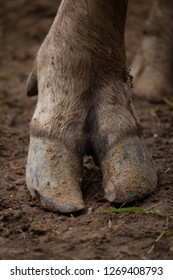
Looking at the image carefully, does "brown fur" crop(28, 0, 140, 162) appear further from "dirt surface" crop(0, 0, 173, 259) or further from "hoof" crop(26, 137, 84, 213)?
"dirt surface" crop(0, 0, 173, 259)

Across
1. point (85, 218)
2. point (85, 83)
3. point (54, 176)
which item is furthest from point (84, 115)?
point (85, 218)

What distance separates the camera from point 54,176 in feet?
6.89

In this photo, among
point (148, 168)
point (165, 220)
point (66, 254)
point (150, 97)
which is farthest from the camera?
point (150, 97)

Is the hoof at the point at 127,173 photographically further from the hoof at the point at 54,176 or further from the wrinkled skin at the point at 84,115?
the hoof at the point at 54,176

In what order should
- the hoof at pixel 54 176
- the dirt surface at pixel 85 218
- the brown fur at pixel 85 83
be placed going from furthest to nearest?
1. the brown fur at pixel 85 83
2. the hoof at pixel 54 176
3. the dirt surface at pixel 85 218

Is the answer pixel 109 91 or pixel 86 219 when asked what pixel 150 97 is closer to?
pixel 109 91

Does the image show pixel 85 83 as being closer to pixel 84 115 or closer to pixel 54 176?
pixel 84 115

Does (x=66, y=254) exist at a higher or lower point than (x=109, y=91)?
lower

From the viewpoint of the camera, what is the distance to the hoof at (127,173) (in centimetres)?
210

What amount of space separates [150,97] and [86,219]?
1398 mm

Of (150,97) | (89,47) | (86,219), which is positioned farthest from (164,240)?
(150,97)

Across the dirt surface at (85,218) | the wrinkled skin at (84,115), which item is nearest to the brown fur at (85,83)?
the wrinkled skin at (84,115)

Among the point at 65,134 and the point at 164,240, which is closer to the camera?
the point at 164,240

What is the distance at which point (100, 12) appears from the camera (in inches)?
86.9
